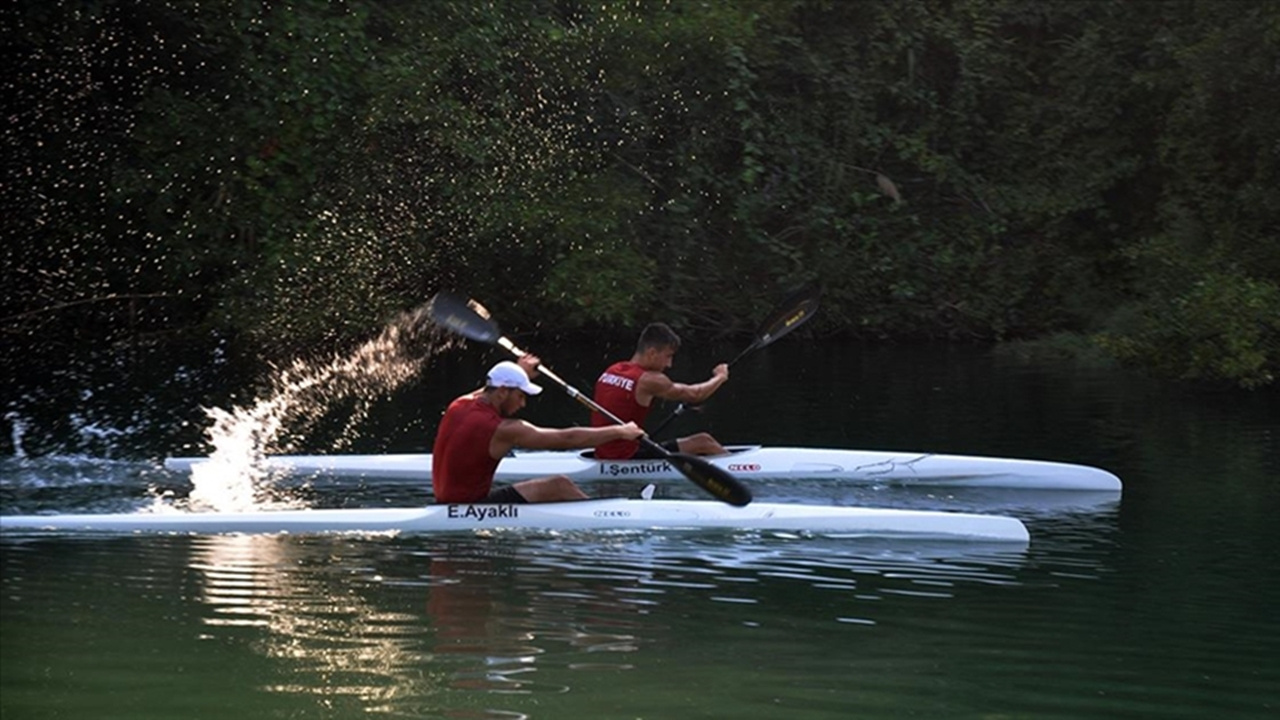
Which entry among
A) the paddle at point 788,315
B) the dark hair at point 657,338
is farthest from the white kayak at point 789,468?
the paddle at point 788,315

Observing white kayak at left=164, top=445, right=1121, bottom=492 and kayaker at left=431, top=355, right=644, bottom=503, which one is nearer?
kayaker at left=431, top=355, right=644, bottom=503

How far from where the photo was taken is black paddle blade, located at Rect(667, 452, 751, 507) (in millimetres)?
12805

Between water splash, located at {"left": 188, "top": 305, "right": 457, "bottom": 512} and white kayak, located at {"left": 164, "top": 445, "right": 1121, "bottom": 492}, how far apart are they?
580 mm

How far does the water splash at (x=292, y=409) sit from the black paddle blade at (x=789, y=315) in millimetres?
3872

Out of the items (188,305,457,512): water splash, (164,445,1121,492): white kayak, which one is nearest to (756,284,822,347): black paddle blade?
(164,445,1121,492): white kayak

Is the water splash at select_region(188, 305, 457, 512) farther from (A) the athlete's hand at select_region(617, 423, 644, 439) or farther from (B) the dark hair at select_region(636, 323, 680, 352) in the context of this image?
(B) the dark hair at select_region(636, 323, 680, 352)

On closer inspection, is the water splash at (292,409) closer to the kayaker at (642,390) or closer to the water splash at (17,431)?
the water splash at (17,431)

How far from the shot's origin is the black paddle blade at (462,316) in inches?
629

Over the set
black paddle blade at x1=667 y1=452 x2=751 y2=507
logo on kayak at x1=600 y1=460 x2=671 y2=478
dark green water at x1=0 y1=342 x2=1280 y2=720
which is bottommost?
dark green water at x1=0 y1=342 x2=1280 y2=720

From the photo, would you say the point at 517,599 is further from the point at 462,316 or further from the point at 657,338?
the point at 462,316

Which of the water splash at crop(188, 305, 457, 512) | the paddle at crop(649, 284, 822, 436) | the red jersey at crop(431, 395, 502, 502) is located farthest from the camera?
the paddle at crop(649, 284, 822, 436)

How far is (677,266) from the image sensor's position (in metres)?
29.4

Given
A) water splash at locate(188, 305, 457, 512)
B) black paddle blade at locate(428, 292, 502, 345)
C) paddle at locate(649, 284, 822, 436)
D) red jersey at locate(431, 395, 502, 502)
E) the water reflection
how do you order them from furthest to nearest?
paddle at locate(649, 284, 822, 436) → black paddle blade at locate(428, 292, 502, 345) → water splash at locate(188, 305, 457, 512) → red jersey at locate(431, 395, 502, 502) → the water reflection

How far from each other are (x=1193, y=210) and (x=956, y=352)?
3875 millimetres
